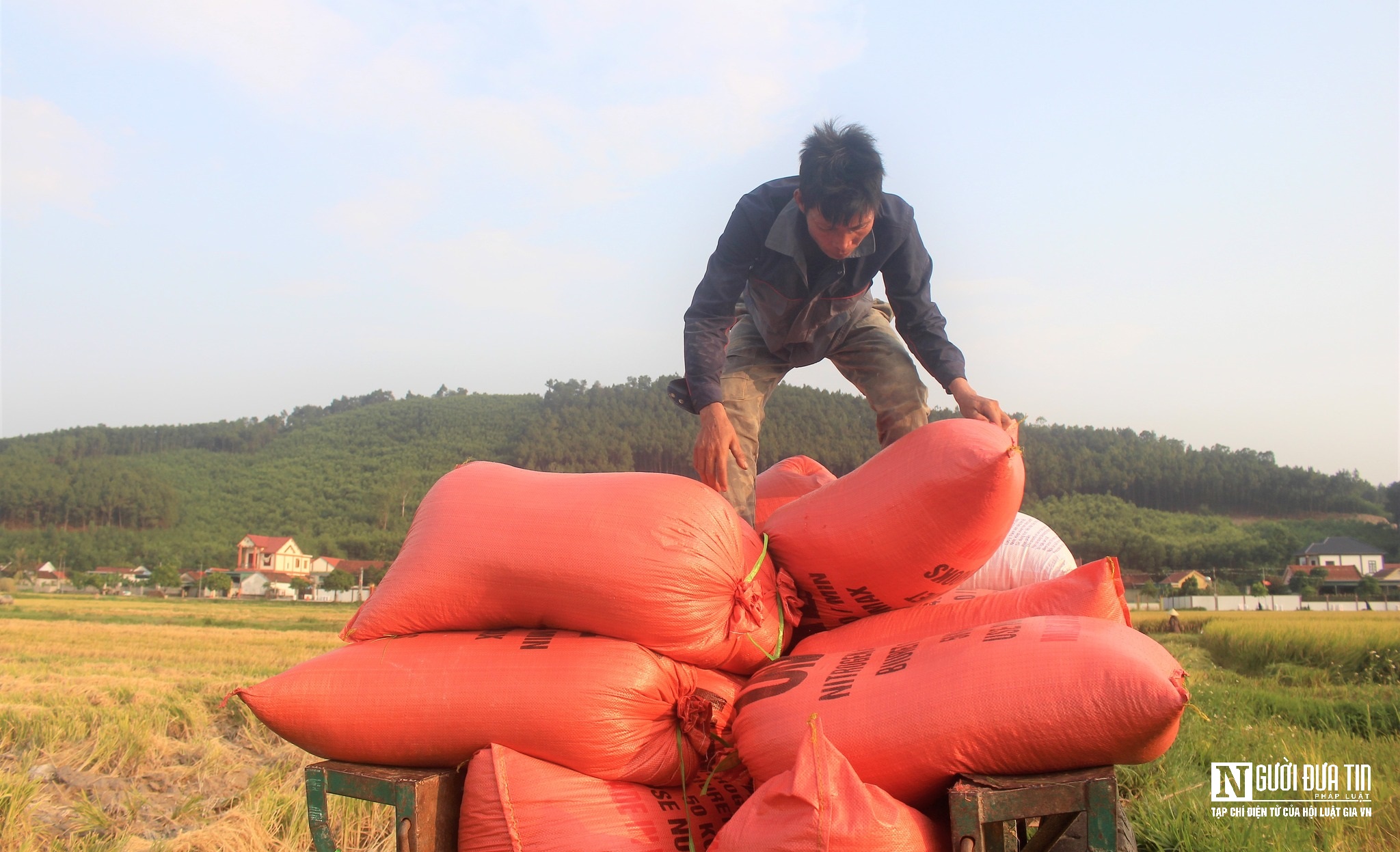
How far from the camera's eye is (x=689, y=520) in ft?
7.22

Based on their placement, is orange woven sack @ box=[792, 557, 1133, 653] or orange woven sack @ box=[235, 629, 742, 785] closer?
orange woven sack @ box=[235, 629, 742, 785]

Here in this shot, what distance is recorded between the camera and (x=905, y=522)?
2234mm

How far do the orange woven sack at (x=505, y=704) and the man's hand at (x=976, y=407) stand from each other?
1.04 metres

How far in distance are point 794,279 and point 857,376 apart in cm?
54

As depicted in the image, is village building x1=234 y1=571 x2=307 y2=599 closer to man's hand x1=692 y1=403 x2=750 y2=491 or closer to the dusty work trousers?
the dusty work trousers

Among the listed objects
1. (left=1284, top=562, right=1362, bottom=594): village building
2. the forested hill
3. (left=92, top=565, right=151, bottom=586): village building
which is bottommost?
(left=1284, top=562, right=1362, bottom=594): village building

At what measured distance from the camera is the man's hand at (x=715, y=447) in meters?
2.55

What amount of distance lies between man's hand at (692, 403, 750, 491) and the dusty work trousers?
0.36m

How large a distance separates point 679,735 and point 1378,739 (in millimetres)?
8180

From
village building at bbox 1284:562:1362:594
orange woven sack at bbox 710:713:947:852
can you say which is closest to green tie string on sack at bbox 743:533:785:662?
orange woven sack at bbox 710:713:947:852

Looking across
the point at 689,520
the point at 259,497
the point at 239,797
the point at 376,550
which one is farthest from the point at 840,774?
the point at 259,497

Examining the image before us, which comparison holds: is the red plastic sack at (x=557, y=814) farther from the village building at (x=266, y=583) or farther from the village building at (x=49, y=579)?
the village building at (x=49, y=579)

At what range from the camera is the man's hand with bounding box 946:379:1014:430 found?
7.91 ft

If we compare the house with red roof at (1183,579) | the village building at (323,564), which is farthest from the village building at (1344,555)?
the village building at (323,564)
